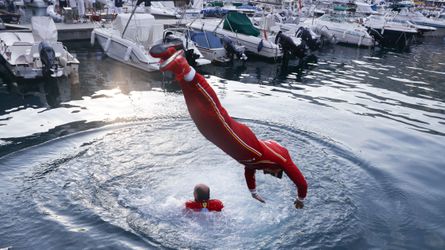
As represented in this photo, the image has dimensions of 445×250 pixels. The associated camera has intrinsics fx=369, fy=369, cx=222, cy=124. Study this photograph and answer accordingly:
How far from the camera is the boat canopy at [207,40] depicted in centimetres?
2257

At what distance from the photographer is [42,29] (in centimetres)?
1798

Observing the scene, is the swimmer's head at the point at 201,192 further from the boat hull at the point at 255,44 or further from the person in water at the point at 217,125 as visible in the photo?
the boat hull at the point at 255,44

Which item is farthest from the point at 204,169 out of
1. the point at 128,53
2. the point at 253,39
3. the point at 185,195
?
the point at 253,39

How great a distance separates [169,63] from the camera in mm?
4977

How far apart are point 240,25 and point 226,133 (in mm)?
20846

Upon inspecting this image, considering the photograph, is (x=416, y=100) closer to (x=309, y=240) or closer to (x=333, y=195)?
(x=333, y=195)

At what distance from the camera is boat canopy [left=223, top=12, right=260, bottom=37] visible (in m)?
25.2

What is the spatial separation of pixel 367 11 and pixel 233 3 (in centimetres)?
1630

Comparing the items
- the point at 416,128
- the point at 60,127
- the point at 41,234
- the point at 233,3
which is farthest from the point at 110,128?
the point at 233,3

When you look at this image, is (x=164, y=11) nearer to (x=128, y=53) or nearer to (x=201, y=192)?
(x=128, y=53)

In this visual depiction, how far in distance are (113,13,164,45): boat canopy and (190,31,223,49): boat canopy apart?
2.51 m

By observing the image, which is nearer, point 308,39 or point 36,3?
point 308,39

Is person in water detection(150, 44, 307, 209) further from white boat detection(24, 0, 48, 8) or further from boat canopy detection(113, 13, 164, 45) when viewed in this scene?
white boat detection(24, 0, 48, 8)

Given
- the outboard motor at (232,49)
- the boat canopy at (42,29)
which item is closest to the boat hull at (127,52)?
the boat canopy at (42,29)
